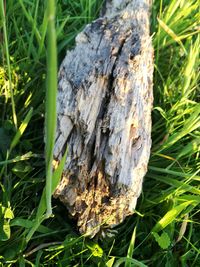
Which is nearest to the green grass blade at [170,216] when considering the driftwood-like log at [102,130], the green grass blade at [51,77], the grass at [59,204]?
the grass at [59,204]

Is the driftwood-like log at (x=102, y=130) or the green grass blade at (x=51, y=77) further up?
the green grass blade at (x=51, y=77)

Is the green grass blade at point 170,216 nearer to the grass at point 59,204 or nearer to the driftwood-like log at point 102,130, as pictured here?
the grass at point 59,204

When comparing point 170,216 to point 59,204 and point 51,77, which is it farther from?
point 51,77

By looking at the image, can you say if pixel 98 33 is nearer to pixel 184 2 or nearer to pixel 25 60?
pixel 25 60

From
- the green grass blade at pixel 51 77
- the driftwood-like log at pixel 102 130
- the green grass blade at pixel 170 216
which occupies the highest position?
the green grass blade at pixel 51 77

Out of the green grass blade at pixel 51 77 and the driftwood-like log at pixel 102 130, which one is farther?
the driftwood-like log at pixel 102 130

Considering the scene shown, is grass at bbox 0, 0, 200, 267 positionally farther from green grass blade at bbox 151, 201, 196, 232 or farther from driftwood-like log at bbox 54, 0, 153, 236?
driftwood-like log at bbox 54, 0, 153, 236

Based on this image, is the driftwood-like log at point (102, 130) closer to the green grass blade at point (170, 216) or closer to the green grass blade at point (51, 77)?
the green grass blade at point (170, 216)

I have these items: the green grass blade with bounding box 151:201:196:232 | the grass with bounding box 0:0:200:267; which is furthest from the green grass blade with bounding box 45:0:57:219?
the green grass blade with bounding box 151:201:196:232

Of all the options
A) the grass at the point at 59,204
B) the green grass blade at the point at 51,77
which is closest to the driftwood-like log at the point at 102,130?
the grass at the point at 59,204
